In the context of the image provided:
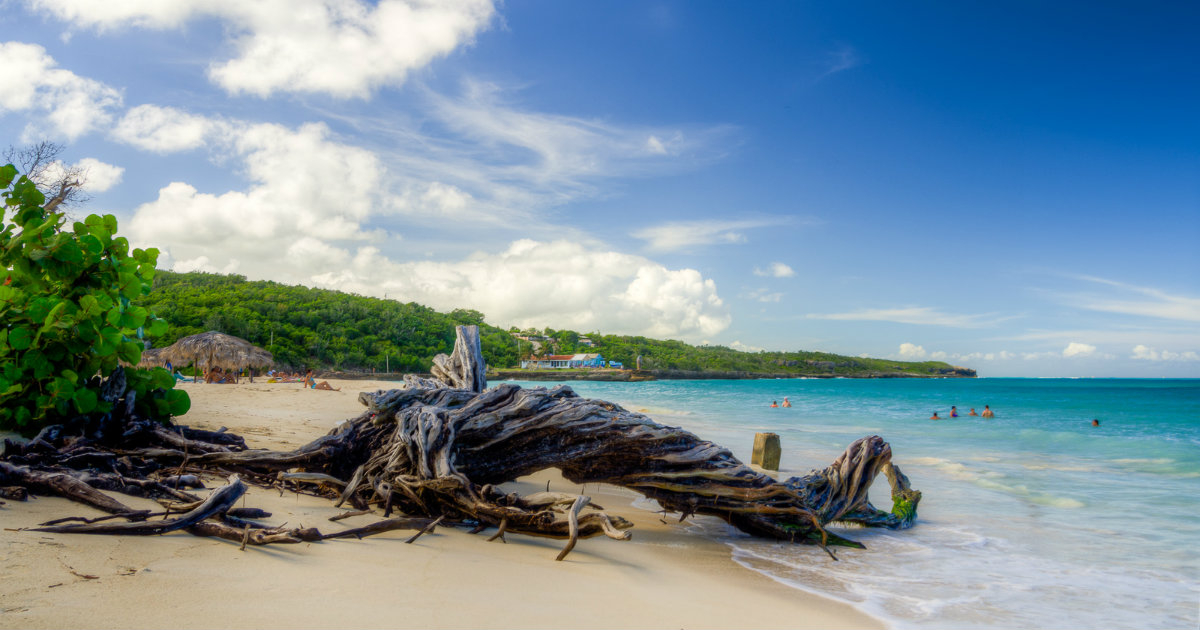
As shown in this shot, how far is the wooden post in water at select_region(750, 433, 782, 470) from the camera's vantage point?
9.20 m

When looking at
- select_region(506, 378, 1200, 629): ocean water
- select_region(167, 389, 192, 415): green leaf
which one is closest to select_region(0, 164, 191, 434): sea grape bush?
select_region(167, 389, 192, 415): green leaf

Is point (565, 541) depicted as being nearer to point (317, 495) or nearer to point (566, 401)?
point (566, 401)

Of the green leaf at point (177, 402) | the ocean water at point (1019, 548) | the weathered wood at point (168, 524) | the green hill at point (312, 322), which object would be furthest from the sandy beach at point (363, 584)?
the green hill at point (312, 322)

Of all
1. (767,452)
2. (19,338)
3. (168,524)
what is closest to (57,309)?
(19,338)

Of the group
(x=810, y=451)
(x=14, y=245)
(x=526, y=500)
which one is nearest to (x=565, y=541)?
(x=526, y=500)

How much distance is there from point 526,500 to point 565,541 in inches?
16.7

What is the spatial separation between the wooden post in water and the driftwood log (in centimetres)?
341

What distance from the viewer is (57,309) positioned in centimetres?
423

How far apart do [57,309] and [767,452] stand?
8407 mm

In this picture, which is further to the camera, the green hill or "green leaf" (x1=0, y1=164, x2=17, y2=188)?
the green hill

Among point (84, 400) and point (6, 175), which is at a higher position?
point (6, 175)

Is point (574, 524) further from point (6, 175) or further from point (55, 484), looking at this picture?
point (6, 175)

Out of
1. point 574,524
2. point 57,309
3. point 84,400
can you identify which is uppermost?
point 57,309

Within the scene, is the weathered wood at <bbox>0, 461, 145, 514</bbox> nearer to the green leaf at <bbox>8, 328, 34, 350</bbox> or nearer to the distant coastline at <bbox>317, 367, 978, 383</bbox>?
the green leaf at <bbox>8, 328, 34, 350</bbox>
